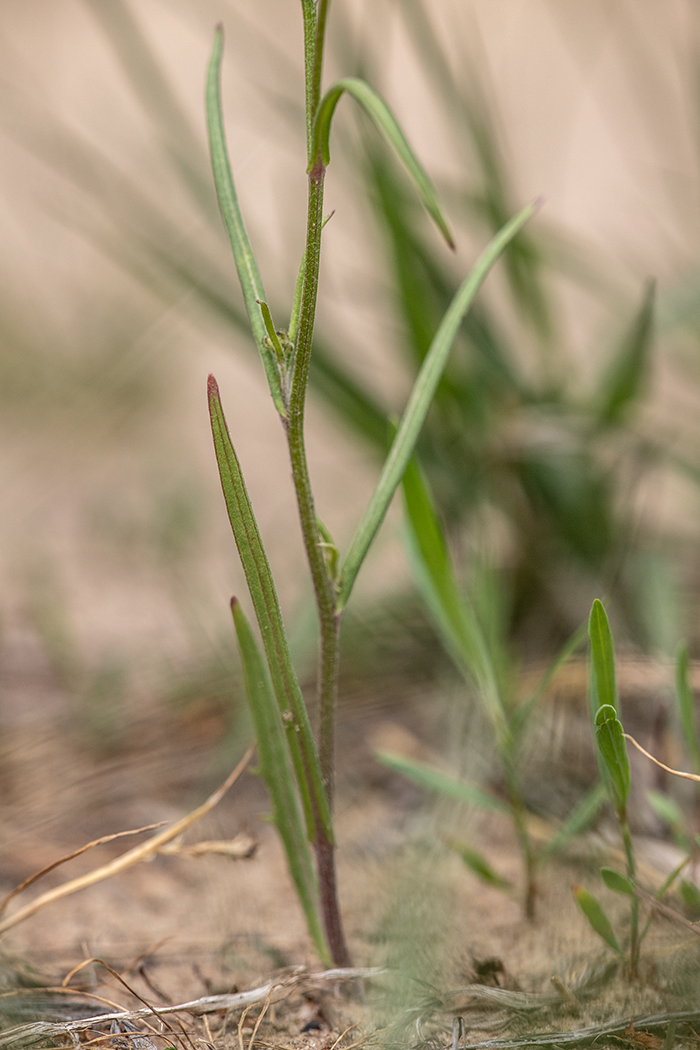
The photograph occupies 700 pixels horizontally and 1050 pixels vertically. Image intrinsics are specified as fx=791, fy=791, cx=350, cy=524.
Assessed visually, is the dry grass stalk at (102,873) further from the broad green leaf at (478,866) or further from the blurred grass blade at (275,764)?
the broad green leaf at (478,866)

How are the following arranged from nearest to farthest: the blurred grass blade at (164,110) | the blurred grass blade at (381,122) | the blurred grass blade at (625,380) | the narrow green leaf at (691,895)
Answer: the blurred grass blade at (381,122)
the narrow green leaf at (691,895)
the blurred grass blade at (625,380)
the blurred grass blade at (164,110)

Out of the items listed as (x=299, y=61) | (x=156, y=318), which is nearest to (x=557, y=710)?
(x=156, y=318)

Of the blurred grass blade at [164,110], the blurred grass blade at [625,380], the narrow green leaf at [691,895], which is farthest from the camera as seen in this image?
the blurred grass blade at [164,110]

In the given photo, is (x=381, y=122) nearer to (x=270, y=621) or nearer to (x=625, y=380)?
(x=270, y=621)

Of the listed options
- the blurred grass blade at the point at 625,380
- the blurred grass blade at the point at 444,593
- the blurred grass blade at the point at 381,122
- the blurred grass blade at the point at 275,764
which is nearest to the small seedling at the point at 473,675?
the blurred grass blade at the point at 444,593

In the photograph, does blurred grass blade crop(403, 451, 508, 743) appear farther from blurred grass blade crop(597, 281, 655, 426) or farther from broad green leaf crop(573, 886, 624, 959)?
blurred grass blade crop(597, 281, 655, 426)

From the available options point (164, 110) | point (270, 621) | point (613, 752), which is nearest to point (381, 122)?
point (270, 621)
